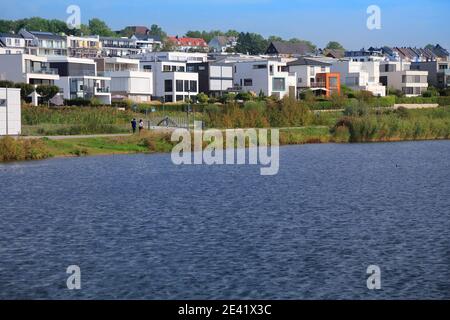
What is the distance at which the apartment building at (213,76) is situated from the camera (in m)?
116

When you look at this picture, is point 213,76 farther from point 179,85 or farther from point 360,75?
point 360,75

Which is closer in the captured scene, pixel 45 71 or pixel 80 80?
pixel 45 71

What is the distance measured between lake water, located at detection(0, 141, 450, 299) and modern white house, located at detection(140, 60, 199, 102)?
66422mm

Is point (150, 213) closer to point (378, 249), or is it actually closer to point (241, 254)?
point (241, 254)

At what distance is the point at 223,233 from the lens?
23844 mm

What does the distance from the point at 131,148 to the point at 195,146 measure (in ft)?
17.5

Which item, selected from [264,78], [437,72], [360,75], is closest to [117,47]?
[437,72]

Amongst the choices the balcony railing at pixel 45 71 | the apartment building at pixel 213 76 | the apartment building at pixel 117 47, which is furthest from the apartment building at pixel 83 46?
the balcony railing at pixel 45 71

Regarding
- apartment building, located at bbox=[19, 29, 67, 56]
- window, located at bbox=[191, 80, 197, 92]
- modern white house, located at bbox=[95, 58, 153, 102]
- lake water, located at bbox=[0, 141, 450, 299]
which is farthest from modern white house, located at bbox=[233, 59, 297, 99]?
lake water, located at bbox=[0, 141, 450, 299]

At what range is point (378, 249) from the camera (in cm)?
2158

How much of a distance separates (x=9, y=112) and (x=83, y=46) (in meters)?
116

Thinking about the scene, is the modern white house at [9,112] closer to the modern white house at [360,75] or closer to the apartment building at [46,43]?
Answer: the modern white house at [360,75]

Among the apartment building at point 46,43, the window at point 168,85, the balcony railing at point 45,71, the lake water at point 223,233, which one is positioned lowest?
the lake water at point 223,233

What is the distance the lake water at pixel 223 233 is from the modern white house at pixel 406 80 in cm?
9291
